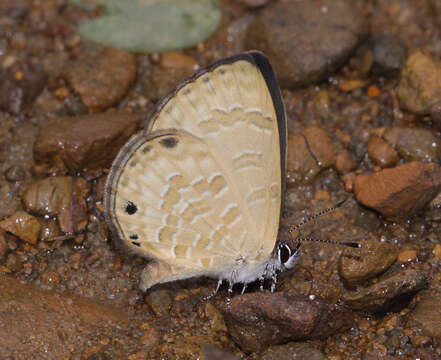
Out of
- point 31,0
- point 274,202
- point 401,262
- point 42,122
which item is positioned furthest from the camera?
point 31,0

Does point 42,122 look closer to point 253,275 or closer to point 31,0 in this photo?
point 31,0

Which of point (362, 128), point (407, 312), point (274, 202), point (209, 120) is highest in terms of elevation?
point (209, 120)

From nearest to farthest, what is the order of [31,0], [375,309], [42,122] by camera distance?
[375,309], [42,122], [31,0]

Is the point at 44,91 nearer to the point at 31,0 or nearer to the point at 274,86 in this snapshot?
the point at 31,0

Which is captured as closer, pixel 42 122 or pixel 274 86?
pixel 274 86

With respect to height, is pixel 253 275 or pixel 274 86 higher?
pixel 274 86

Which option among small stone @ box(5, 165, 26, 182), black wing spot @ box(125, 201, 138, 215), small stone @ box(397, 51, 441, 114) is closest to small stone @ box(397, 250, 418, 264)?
small stone @ box(397, 51, 441, 114)

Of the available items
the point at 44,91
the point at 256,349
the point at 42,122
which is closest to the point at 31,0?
the point at 44,91

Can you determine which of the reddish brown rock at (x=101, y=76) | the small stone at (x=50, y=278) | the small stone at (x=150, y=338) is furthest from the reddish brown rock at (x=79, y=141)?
the small stone at (x=150, y=338)
